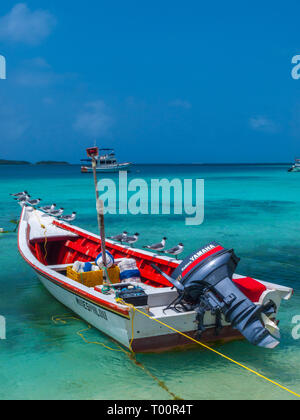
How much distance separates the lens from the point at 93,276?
9719 mm

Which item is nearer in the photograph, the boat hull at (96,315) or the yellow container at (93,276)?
the boat hull at (96,315)

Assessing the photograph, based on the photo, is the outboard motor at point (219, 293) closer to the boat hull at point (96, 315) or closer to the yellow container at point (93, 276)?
the boat hull at point (96, 315)

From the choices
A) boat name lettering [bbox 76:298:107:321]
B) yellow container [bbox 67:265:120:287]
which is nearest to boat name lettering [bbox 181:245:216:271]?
boat name lettering [bbox 76:298:107:321]

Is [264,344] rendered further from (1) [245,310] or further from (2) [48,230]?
(2) [48,230]

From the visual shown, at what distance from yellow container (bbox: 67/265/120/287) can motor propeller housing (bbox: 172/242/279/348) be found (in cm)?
212

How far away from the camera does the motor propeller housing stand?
696 cm

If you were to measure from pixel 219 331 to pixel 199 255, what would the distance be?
4.63 ft

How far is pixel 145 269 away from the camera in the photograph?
10758 millimetres

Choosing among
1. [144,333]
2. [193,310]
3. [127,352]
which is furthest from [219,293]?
[127,352]

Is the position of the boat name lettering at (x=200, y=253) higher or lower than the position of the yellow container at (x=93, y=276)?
higher

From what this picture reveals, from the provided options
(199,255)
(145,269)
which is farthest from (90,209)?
(199,255)

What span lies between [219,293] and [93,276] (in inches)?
136

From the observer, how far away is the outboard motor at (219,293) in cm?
697

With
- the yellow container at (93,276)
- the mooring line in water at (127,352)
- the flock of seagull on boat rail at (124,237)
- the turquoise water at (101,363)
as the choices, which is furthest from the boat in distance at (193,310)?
the flock of seagull on boat rail at (124,237)
